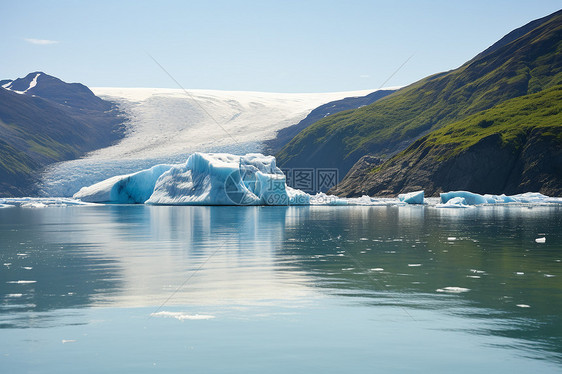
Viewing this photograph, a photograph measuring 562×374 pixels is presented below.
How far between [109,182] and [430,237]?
63960mm

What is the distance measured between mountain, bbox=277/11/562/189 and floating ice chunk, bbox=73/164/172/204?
326ft

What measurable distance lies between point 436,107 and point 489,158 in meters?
72.5

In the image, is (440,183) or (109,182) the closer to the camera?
(109,182)

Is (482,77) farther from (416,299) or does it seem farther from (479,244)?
(416,299)

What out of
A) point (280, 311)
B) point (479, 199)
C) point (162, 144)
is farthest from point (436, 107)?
point (280, 311)

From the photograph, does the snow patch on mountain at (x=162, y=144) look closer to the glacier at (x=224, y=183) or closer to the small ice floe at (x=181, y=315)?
the glacier at (x=224, y=183)

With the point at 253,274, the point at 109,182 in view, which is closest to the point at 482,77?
the point at 109,182

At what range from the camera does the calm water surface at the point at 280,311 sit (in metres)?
7.59

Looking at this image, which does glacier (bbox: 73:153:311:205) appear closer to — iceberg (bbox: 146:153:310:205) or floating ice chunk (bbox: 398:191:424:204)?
iceberg (bbox: 146:153:310:205)

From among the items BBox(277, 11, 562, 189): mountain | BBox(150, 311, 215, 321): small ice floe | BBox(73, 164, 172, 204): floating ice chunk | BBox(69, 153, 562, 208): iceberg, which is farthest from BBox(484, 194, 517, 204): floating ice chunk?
BBox(277, 11, 562, 189): mountain

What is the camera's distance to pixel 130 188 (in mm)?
79062

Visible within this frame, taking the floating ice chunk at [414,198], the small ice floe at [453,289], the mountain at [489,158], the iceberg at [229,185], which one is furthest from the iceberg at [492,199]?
the small ice floe at [453,289]

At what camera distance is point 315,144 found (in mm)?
187750

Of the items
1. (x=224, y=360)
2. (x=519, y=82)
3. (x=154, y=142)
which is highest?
(x=519, y=82)
